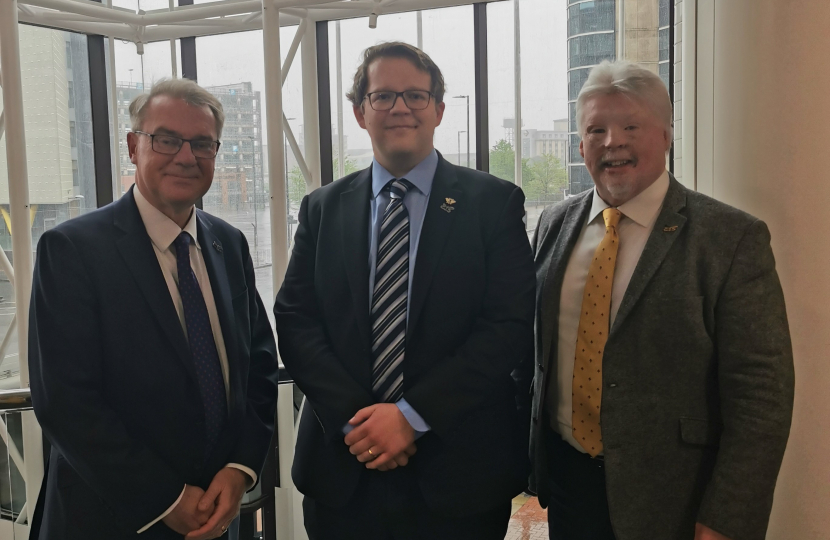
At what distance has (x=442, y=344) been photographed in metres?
1.98

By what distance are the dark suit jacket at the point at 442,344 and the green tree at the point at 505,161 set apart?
512 centimetres

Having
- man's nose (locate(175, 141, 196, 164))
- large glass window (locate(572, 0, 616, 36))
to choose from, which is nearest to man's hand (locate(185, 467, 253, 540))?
man's nose (locate(175, 141, 196, 164))

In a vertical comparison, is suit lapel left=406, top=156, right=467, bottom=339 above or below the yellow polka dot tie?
above

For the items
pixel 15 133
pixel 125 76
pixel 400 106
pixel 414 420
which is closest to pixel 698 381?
pixel 414 420

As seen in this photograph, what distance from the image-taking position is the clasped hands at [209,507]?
196cm

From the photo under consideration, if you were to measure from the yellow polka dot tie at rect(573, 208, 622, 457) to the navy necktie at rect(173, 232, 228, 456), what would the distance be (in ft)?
3.50

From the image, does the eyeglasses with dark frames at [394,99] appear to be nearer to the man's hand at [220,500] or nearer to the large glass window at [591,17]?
the man's hand at [220,500]

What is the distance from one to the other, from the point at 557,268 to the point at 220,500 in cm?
123

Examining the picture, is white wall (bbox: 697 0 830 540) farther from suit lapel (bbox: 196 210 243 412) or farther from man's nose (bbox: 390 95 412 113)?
suit lapel (bbox: 196 210 243 412)

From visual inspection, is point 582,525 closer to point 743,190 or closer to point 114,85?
point 743,190

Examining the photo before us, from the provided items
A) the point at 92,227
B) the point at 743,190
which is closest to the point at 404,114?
the point at 92,227

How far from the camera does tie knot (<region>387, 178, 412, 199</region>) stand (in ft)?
6.95

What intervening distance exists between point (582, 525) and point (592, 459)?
21 cm

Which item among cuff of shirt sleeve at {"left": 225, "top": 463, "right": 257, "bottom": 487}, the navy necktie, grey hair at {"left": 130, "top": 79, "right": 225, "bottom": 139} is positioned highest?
grey hair at {"left": 130, "top": 79, "right": 225, "bottom": 139}
